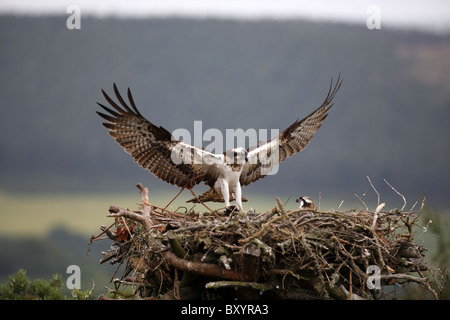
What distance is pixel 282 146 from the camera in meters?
5.88

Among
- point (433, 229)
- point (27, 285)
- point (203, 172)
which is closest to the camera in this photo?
point (203, 172)

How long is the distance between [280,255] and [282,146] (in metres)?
2.24

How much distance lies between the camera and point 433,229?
733cm

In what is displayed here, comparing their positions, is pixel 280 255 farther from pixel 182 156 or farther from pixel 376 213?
pixel 182 156

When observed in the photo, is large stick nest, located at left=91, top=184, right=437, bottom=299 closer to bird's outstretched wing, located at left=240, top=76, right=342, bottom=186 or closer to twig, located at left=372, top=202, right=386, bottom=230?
twig, located at left=372, top=202, right=386, bottom=230

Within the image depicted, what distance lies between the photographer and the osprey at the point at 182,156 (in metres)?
5.15

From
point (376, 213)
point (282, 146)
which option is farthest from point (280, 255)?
point (282, 146)

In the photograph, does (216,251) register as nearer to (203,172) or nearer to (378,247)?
(378,247)

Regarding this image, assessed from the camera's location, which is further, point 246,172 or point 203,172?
point 246,172

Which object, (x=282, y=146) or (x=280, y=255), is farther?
(x=282, y=146)
